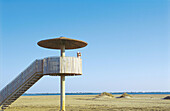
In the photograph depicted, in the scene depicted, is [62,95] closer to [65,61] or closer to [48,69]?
[48,69]

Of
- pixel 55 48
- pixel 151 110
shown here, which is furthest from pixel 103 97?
pixel 55 48

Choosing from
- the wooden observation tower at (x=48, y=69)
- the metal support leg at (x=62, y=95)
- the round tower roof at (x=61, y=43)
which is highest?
the round tower roof at (x=61, y=43)

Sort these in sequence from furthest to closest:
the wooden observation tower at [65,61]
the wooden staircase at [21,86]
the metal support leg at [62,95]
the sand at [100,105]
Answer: the sand at [100,105]
the metal support leg at [62,95]
the wooden staircase at [21,86]
the wooden observation tower at [65,61]

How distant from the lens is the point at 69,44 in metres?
24.0

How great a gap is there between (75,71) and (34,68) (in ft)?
15.4

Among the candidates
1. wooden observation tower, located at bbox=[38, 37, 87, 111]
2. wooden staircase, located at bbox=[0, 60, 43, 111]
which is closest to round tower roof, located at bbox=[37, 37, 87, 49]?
wooden observation tower, located at bbox=[38, 37, 87, 111]

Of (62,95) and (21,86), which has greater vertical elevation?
(21,86)

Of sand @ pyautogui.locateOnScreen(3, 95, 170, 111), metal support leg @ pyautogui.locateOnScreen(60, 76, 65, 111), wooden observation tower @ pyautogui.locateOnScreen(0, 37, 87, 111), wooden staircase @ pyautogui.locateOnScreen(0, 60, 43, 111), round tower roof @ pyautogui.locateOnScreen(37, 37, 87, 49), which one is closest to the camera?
wooden observation tower @ pyautogui.locateOnScreen(0, 37, 87, 111)

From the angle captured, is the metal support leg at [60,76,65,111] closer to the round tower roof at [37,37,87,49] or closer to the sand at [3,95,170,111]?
the round tower roof at [37,37,87,49]

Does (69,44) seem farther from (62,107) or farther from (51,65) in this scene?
(62,107)

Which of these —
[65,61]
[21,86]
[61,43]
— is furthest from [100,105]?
[61,43]

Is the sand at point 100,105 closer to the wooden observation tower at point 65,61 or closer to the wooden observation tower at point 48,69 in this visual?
the wooden observation tower at point 48,69

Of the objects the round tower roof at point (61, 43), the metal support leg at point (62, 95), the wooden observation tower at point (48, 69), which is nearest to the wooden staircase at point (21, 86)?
the wooden observation tower at point (48, 69)

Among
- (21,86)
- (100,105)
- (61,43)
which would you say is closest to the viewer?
(61,43)
